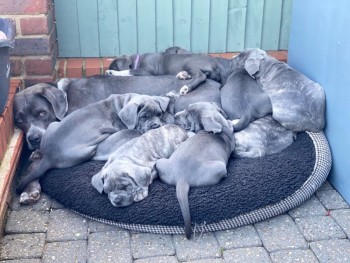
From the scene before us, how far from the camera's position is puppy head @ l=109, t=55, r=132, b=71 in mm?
5723

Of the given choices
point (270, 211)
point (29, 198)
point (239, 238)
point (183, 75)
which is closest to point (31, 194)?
point (29, 198)

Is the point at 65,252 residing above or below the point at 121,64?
below

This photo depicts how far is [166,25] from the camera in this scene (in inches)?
241

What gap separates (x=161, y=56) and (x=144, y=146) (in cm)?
177

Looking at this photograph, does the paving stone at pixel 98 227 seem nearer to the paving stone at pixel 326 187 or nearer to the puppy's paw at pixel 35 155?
the puppy's paw at pixel 35 155

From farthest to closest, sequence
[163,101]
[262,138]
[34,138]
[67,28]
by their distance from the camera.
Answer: [67,28], [163,101], [34,138], [262,138]

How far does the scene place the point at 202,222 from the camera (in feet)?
12.5

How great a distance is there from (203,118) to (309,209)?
1082mm

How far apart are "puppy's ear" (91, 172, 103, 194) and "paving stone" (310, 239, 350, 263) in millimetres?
1562

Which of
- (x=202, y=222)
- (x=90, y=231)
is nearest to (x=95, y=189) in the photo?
(x=90, y=231)

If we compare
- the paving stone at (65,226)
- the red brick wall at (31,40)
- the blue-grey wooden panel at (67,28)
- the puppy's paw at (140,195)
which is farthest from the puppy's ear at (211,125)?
the blue-grey wooden panel at (67,28)

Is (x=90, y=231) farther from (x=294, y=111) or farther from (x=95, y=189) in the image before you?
(x=294, y=111)

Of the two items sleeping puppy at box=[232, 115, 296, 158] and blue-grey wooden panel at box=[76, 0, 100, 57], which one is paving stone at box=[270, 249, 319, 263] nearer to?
sleeping puppy at box=[232, 115, 296, 158]

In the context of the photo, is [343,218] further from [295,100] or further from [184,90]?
[184,90]
